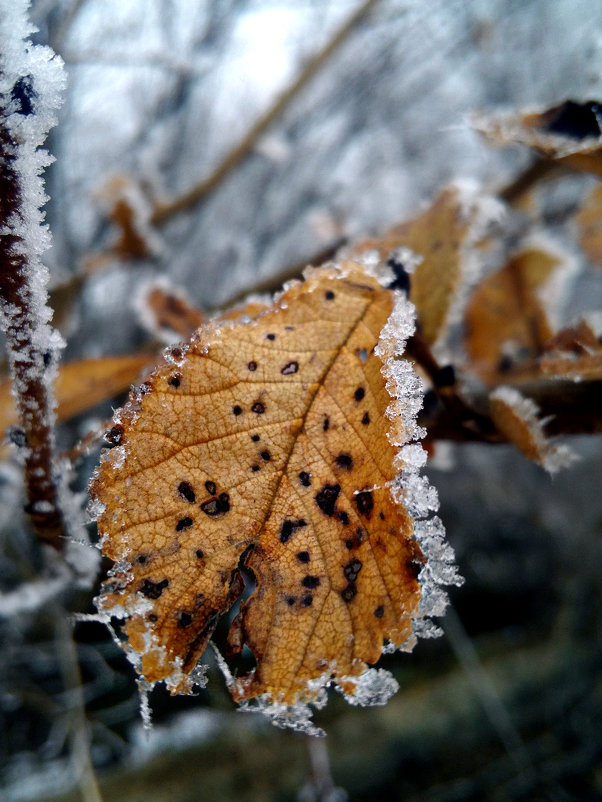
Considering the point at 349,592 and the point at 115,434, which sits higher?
the point at 115,434

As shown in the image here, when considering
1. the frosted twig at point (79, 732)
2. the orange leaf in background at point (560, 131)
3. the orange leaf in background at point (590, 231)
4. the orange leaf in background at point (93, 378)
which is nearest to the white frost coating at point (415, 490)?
the orange leaf in background at point (560, 131)

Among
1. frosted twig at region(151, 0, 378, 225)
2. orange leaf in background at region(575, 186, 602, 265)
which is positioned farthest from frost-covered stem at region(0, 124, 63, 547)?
frosted twig at region(151, 0, 378, 225)

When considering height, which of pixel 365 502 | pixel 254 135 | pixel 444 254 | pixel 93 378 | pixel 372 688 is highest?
pixel 254 135

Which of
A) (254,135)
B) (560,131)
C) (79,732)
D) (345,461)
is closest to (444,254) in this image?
(560,131)

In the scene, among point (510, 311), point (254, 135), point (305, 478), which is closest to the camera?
point (305, 478)

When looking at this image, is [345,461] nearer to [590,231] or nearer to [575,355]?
[575,355]

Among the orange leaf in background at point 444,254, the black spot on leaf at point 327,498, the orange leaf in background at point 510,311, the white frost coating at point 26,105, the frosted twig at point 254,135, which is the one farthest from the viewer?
the frosted twig at point 254,135

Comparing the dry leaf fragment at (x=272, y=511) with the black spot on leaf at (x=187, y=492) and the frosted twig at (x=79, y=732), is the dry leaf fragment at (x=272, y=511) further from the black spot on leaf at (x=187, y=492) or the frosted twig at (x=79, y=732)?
the frosted twig at (x=79, y=732)

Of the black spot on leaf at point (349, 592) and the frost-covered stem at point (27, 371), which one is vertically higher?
the frost-covered stem at point (27, 371)

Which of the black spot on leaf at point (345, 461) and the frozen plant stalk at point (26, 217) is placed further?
the black spot on leaf at point (345, 461)
